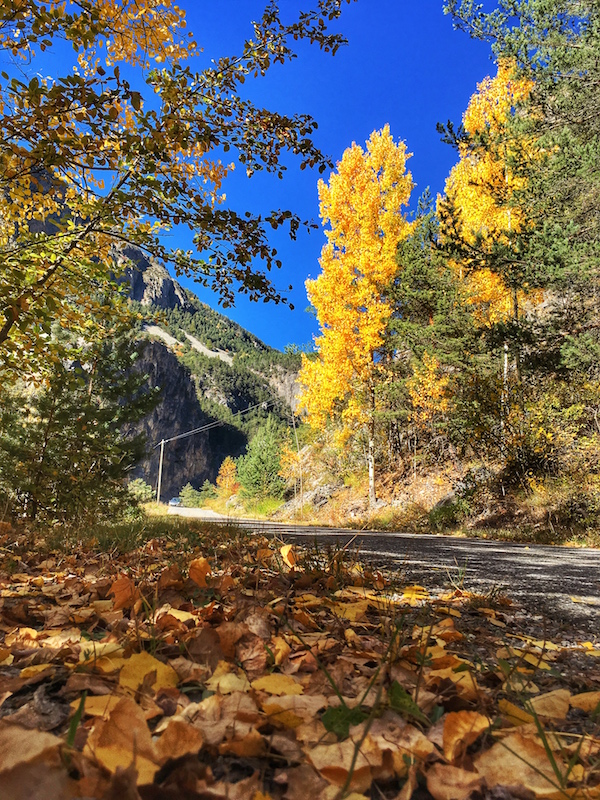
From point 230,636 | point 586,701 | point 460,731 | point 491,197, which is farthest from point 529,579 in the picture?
point 491,197

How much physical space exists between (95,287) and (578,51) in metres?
9.27

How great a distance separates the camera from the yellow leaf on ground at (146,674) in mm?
848

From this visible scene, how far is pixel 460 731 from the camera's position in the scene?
699mm

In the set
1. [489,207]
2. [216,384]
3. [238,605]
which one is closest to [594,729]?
[238,605]

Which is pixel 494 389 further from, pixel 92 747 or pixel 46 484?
pixel 92 747

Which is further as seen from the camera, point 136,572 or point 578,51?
point 578,51

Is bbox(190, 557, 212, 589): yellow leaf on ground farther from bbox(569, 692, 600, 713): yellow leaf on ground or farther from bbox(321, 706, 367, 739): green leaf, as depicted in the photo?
bbox(569, 692, 600, 713): yellow leaf on ground

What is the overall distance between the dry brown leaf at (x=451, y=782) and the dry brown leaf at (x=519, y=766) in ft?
0.08

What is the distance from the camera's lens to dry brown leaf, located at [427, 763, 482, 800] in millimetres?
607

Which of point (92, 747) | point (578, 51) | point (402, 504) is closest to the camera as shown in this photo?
point (92, 747)

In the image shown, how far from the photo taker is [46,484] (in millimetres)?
6445

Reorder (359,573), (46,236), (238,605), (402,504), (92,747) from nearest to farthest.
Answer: (92,747)
(238,605)
(359,573)
(46,236)
(402,504)

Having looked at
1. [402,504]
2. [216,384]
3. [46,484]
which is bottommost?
[402,504]

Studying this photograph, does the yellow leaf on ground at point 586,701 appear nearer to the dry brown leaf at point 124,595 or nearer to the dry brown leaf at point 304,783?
the dry brown leaf at point 304,783
